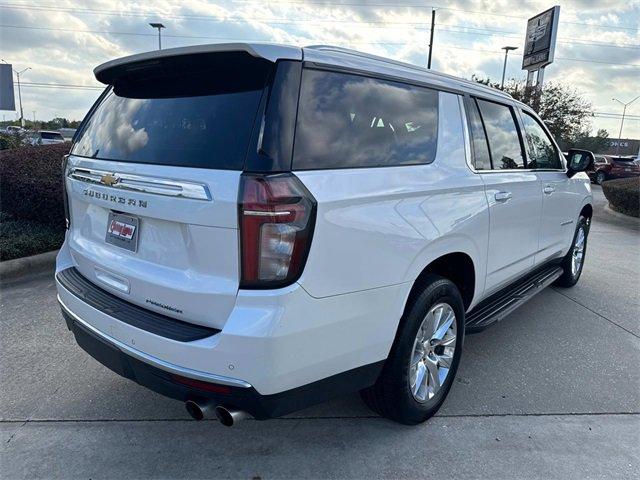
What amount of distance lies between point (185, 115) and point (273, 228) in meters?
0.78

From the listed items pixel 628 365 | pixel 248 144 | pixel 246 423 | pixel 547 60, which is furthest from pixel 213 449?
pixel 547 60

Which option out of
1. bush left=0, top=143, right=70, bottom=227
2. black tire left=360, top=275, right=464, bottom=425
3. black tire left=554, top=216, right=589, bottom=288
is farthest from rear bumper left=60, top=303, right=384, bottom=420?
bush left=0, top=143, right=70, bottom=227

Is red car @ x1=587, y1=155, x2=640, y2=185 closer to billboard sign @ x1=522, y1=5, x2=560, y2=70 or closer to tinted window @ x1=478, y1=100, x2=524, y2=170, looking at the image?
billboard sign @ x1=522, y1=5, x2=560, y2=70

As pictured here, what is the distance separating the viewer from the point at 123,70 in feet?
8.34

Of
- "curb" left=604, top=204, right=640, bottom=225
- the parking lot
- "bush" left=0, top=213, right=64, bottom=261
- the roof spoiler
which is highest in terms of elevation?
the roof spoiler

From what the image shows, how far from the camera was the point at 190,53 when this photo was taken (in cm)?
214

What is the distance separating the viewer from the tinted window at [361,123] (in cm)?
206

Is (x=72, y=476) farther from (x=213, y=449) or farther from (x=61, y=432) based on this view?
(x=213, y=449)

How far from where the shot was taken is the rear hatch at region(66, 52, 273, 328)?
6.41ft

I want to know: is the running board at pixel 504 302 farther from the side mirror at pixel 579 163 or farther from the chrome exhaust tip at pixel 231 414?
the chrome exhaust tip at pixel 231 414

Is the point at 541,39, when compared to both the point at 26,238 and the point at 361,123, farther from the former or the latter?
the point at 361,123

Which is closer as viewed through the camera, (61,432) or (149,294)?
(149,294)

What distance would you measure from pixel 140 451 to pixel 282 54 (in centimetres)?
211

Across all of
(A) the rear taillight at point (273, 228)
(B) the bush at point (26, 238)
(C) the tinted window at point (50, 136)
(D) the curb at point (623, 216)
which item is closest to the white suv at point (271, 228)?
(A) the rear taillight at point (273, 228)
